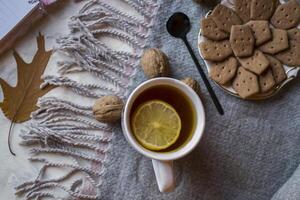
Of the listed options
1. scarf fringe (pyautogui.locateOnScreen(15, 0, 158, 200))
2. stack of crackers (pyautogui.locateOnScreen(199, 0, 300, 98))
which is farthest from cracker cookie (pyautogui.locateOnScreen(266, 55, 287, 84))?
scarf fringe (pyautogui.locateOnScreen(15, 0, 158, 200))

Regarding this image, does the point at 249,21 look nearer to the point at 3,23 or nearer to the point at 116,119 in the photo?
the point at 116,119

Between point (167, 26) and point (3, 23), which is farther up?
point (3, 23)

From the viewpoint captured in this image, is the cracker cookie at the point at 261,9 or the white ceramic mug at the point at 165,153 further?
the cracker cookie at the point at 261,9

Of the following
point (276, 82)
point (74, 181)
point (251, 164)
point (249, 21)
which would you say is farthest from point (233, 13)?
point (74, 181)

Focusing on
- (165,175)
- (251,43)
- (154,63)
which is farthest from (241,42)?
(165,175)

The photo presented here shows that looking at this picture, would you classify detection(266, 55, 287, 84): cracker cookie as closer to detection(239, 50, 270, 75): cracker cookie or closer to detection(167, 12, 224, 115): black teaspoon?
detection(239, 50, 270, 75): cracker cookie


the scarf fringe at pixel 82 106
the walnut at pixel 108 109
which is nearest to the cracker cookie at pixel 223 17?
the scarf fringe at pixel 82 106

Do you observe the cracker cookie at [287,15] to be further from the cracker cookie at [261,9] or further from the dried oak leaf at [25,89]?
the dried oak leaf at [25,89]
